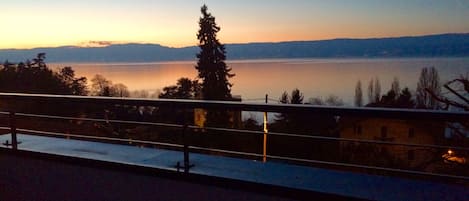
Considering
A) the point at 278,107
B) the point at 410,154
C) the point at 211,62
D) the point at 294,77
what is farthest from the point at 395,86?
the point at 278,107

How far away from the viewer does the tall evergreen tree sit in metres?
24.7

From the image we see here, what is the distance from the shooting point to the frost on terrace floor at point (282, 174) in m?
2.27

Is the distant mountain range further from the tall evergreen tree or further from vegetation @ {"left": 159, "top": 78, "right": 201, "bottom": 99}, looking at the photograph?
vegetation @ {"left": 159, "top": 78, "right": 201, "bottom": 99}

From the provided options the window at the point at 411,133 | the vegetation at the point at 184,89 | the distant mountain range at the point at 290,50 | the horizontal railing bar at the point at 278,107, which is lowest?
the window at the point at 411,133

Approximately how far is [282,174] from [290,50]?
3224 cm

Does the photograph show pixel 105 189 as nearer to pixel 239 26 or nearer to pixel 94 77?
pixel 239 26

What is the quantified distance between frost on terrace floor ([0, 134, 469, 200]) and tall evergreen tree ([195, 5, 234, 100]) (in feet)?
67.5

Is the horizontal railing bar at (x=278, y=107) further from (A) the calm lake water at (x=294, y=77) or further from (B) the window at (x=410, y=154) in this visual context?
(B) the window at (x=410, y=154)

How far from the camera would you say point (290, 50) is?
112ft

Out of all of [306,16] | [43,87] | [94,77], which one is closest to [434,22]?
[306,16]

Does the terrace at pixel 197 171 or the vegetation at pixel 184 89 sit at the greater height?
the terrace at pixel 197 171

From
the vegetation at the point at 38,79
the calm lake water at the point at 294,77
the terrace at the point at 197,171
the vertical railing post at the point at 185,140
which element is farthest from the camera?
the calm lake water at the point at 294,77

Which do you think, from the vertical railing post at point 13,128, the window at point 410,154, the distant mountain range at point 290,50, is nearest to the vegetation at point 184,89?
the distant mountain range at point 290,50

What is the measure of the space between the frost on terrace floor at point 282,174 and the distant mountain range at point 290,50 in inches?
763
